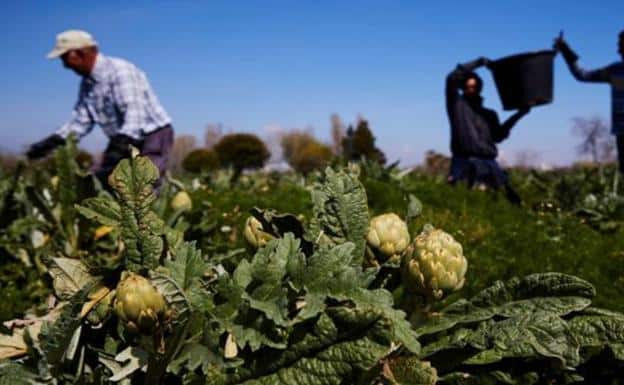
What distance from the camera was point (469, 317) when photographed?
138cm

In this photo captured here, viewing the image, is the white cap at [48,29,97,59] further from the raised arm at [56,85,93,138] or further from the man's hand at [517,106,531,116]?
the man's hand at [517,106,531,116]

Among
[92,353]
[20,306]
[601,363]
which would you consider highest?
[92,353]

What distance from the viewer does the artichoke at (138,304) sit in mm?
1157

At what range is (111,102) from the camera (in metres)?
5.60

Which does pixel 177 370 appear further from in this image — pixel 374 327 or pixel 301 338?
pixel 374 327

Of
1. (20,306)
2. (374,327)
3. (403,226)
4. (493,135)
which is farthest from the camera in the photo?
(493,135)

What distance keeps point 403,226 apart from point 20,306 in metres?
2.20

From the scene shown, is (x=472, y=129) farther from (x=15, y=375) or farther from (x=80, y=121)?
(x=15, y=375)

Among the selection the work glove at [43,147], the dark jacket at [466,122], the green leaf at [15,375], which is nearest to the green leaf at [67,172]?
the green leaf at [15,375]

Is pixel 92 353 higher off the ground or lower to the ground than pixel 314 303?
lower

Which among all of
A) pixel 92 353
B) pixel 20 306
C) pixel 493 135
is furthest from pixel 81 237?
pixel 493 135

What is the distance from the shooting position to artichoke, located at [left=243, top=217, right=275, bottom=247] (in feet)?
4.92

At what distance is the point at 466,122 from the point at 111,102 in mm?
4145

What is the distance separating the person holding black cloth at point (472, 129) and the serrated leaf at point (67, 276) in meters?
6.77
